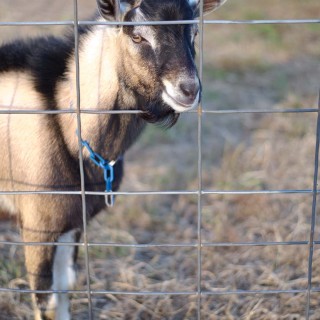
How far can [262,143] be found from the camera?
5.49m

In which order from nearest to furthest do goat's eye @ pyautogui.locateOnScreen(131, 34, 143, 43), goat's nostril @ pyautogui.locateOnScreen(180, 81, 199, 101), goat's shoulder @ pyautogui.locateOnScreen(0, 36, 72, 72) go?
goat's nostril @ pyautogui.locateOnScreen(180, 81, 199, 101), goat's eye @ pyautogui.locateOnScreen(131, 34, 143, 43), goat's shoulder @ pyautogui.locateOnScreen(0, 36, 72, 72)

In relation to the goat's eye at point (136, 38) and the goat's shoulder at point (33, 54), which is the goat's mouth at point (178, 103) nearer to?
the goat's eye at point (136, 38)

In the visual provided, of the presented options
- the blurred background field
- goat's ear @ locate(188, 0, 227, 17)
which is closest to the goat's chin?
goat's ear @ locate(188, 0, 227, 17)

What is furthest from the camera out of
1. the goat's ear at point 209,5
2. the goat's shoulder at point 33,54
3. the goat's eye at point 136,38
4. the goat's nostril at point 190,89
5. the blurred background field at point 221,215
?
the blurred background field at point 221,215

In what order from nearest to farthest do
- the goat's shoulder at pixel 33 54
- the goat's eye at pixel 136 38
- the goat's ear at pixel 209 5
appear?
1. the goat's eye at pixel 136 38
2. the goat's ear at pixel 209 5
3. the goat's shoulder at pixel 33 54

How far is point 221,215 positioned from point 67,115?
6.11 feet

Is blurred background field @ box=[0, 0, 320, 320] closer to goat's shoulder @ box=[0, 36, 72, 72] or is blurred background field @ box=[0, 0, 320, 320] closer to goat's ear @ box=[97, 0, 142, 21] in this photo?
goat's shoulder @ box=[0, 36, 72, 72]

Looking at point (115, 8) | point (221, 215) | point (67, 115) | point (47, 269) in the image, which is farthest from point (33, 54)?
point (221, 215)

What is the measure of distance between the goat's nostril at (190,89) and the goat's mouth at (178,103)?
0.02 m

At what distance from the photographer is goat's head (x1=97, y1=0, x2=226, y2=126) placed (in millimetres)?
2477

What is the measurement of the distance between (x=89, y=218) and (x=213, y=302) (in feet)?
3.07

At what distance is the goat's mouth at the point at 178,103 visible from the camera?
245 centimetres

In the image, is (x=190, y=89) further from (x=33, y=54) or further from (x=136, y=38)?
(x=33, y=54)

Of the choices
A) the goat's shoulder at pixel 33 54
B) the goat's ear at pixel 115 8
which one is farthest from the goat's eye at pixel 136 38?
the goat's shoulder at pixel 33 54
